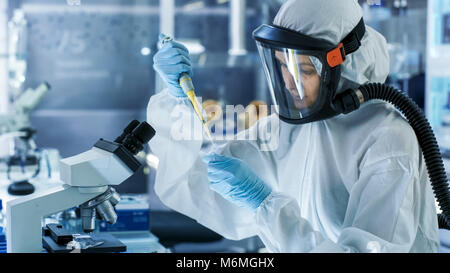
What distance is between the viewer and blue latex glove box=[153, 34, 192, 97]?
4.81ft

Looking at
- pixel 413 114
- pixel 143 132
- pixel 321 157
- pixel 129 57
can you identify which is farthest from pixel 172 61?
pixel 129 57

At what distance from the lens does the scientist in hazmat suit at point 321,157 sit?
1163 millimetres

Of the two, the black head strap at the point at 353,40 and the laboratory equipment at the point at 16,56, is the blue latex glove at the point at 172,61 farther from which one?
the laboratory equipment at the point at 16,56

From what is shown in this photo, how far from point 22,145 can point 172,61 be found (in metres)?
1.53

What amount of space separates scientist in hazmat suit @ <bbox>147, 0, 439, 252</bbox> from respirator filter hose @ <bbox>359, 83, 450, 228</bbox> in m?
0.02

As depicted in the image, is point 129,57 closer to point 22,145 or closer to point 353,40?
point 22,145

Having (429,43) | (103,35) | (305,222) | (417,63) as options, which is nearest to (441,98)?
(429,43)

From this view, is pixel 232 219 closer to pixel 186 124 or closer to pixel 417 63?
pixel 186 124

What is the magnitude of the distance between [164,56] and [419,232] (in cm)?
77

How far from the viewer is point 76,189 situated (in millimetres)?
1132

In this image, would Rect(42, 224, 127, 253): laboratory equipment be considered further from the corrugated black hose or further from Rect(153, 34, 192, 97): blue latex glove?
the corrugated black hose

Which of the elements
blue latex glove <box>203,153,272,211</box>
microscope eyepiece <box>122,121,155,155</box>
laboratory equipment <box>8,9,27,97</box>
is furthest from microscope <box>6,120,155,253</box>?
laboratory equipment <box>8,9,27,97</box>

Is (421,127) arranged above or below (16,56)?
below

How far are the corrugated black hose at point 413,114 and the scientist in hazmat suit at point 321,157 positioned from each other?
0.03 m
